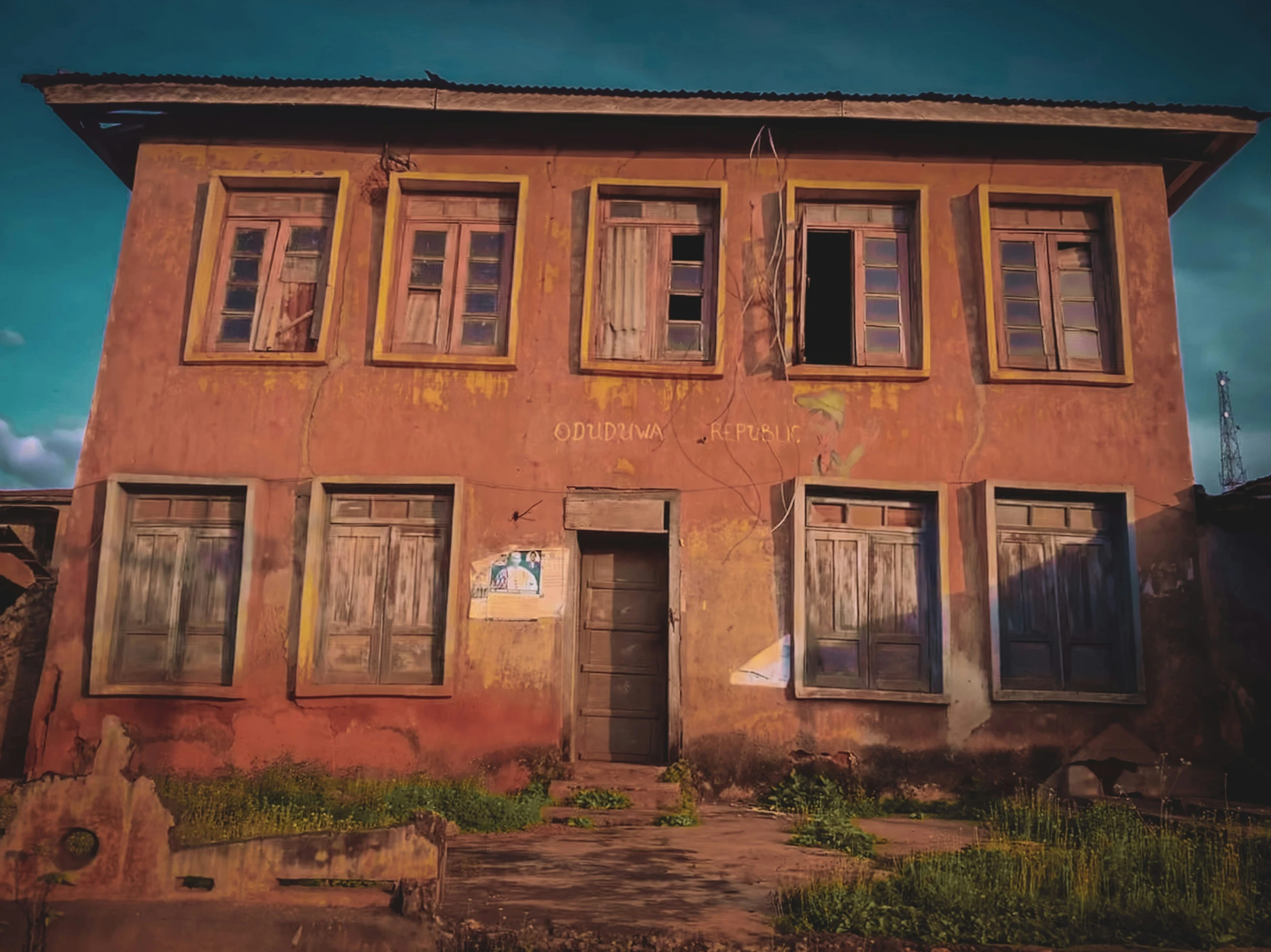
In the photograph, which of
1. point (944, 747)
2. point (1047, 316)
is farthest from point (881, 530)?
point (1047, 316)

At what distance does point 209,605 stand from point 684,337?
5.06m

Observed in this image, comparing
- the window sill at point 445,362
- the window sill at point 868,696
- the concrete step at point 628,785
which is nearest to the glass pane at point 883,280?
the window sill at point 445,362

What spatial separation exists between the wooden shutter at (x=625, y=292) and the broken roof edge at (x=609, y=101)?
1.17 meters

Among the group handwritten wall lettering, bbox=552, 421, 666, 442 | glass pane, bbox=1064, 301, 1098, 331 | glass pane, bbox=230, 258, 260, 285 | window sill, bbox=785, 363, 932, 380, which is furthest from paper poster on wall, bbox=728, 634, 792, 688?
glass pane, bbox=230, 258, 260, 285

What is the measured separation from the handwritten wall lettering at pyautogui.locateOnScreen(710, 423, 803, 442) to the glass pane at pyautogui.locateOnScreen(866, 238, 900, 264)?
191 centimetres

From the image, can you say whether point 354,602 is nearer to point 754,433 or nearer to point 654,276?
point 754,433

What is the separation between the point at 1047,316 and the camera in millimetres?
10281

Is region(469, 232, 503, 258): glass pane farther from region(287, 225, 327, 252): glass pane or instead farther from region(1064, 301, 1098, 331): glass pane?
region(1064, 301, 1098, 331): glass pane

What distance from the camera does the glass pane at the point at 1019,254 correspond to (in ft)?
34.2

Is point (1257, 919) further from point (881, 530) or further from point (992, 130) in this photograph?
point (992, 130)

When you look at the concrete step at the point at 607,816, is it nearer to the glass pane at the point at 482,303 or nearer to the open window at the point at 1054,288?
the glass pane at the point at 482,303

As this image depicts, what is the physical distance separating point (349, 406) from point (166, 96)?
3476 mm

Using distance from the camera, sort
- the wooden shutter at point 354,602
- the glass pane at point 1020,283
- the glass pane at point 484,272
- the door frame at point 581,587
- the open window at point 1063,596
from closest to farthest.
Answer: the door frame at point 581,587
the open window at point 1063,596
the wooden shutter at point 354,602
the glass pane at point 1020,283
the glass pane at point 484,272

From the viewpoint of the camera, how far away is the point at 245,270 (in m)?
10.5
